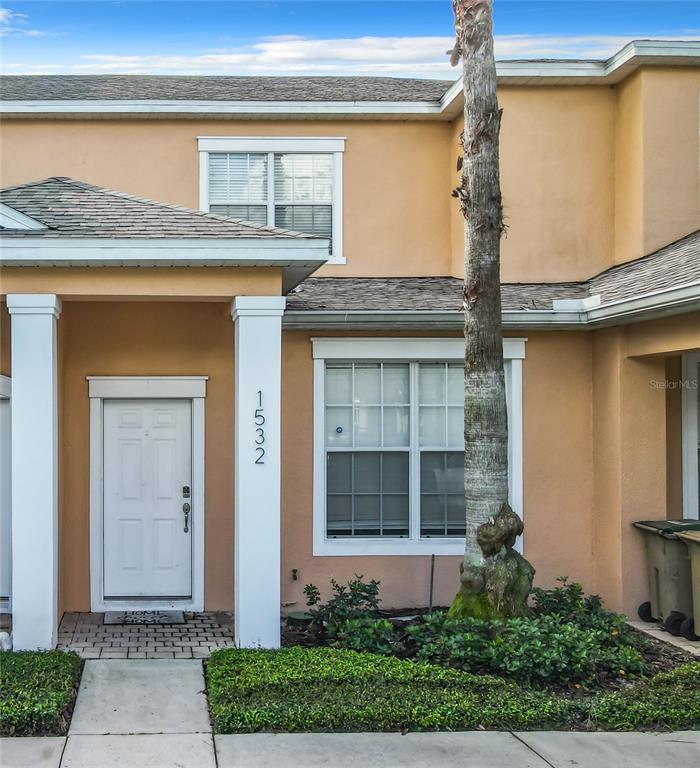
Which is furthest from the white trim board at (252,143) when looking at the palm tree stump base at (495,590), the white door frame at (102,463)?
the palm tree stump base at (495,590)

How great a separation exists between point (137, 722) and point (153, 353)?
168 inches

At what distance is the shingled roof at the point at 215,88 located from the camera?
435 inches

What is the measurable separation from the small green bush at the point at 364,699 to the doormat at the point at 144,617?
81.2 inches

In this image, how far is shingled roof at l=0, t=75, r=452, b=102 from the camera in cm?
1105

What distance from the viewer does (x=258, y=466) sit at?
7.84 meters

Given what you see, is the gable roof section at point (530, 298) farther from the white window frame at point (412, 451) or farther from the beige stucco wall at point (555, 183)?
the white window frame at point (412, 451)

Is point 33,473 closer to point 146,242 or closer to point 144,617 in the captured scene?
point 146,242

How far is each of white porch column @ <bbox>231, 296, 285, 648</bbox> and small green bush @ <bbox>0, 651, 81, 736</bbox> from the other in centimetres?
153

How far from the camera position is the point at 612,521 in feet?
31.1

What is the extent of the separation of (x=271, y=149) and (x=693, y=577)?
6.72 metres

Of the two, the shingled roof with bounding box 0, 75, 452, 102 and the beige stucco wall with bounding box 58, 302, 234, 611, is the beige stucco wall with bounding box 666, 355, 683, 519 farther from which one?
the beige stucco wall with bounding box 58, 302, 234, 611

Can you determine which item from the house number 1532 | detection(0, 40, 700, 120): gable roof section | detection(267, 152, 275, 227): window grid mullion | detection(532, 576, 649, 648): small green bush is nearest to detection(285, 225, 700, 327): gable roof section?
detection(267, 152, 275, 227): window grid mullion

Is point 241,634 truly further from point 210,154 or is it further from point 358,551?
point 210,154

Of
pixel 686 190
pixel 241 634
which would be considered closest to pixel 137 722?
pixel 241 634
